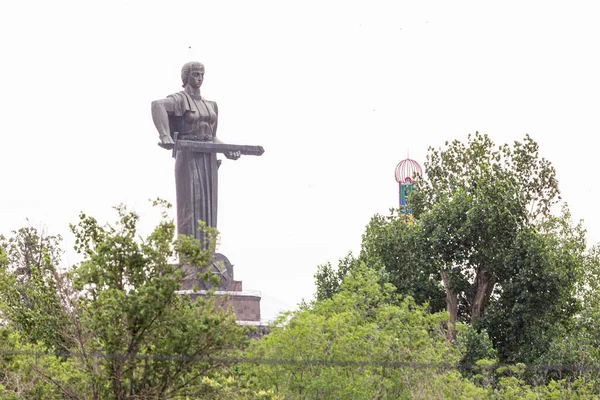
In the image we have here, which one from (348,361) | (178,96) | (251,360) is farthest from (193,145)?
(251,360)

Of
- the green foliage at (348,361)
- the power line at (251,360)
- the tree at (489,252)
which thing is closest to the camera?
the power line at (251,360)

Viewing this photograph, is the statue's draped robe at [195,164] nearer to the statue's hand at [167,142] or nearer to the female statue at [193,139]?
the female statue at [193,139]

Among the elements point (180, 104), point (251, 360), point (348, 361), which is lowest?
point (251, 360)

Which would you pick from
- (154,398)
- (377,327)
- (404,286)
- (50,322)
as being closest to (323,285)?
(404,286)

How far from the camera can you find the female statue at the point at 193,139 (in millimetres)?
37750

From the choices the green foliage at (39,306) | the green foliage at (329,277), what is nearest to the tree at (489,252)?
the green foliage at (329,277)

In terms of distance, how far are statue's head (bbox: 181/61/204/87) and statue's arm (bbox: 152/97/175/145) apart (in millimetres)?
940

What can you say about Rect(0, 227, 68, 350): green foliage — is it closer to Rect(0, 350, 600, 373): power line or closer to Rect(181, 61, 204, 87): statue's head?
Rect(0, 350, 600, 373): power line

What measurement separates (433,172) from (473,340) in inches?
270

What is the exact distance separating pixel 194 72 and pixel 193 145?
2380 mm

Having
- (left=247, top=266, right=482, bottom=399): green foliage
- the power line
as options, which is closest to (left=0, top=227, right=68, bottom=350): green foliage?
the power line

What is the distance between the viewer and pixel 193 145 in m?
37.4

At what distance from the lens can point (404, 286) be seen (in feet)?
121

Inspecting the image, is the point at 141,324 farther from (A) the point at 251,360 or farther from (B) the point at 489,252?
(B) the point at 489,252
